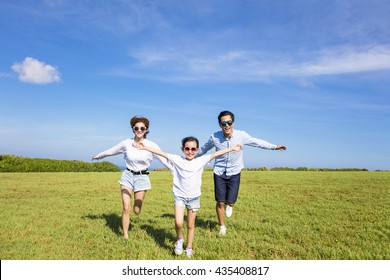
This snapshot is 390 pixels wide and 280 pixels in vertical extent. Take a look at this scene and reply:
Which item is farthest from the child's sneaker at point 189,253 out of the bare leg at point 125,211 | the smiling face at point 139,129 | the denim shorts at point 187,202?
the smiling face at point 139,129

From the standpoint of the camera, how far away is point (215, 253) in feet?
21.2

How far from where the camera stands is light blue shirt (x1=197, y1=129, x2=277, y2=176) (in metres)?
8.09

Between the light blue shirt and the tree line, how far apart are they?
3217 centimetres

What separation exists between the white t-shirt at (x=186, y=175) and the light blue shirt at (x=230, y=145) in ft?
5.44

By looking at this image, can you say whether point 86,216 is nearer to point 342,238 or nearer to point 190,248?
point 190,248

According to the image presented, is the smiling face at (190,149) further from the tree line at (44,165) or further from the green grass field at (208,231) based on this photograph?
the tree line at (44,165)

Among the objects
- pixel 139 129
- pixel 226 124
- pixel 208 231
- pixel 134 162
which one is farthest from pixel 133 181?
pixel 226 124

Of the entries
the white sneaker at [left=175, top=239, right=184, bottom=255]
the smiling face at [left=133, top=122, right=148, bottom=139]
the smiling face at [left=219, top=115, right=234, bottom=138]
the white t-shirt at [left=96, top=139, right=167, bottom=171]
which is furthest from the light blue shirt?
the white sneaker at [left=175, top=239, right=184, bottom=255]

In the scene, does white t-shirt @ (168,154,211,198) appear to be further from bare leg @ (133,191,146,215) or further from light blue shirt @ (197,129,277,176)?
bare leg @ (133,191,146,215)

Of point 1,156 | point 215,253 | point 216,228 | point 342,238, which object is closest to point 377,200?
point 342,238

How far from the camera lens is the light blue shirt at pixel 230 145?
319 inches

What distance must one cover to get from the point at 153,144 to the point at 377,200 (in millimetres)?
10513

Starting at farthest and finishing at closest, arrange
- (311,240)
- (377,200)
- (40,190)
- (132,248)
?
(40,190), (377,200), (311,240), (132,248)

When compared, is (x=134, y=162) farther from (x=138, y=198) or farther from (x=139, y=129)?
(x=138, y=198)
